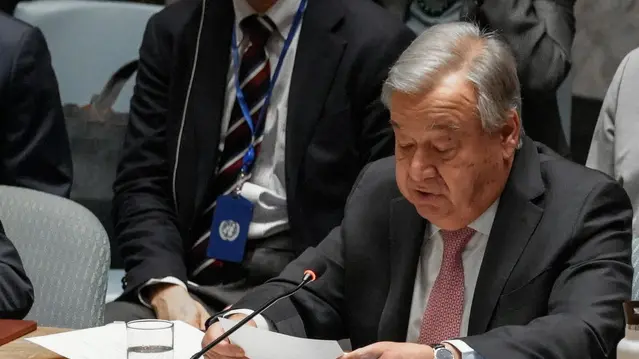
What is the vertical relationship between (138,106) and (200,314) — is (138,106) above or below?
above

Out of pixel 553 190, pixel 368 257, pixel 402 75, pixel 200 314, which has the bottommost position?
pixel 200 314

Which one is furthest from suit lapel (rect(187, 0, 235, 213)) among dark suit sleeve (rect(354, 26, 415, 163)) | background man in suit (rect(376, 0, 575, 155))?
background man in suit (rect(376, 0, 575, 155))

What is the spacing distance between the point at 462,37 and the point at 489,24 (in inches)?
45.2

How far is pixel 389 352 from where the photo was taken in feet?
6.16

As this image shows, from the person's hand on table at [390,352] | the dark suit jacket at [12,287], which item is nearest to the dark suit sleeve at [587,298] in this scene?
the person's hand on table at [390,352]

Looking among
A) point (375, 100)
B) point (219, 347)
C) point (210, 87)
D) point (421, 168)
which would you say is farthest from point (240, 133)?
point (219, 347)

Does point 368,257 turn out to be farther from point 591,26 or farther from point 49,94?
point 591,26

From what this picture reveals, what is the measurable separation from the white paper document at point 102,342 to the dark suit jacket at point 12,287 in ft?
0.86

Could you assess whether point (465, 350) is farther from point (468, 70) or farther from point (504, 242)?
point (468, 70)

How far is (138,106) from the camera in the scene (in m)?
3.34

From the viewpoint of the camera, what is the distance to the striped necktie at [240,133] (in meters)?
3.14

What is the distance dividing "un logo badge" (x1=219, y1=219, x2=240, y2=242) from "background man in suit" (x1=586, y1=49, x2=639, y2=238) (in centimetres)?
96

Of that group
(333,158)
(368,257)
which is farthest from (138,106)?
(368,257)

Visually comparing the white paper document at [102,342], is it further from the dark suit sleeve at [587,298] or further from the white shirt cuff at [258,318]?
the dark suit sleeve at [587,298]
